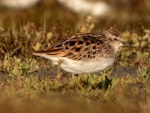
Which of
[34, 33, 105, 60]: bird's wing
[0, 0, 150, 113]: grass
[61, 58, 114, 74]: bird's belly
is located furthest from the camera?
[34, 33, 105, 60]: bird's wing

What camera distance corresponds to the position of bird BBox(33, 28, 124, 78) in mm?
7863

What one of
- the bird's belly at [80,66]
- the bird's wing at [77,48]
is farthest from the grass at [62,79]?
the bird's wing at [77,48]

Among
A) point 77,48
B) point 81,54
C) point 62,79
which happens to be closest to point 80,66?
point 81,54

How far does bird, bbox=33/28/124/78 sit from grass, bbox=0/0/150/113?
0.16 m

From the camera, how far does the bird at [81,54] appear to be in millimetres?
7863

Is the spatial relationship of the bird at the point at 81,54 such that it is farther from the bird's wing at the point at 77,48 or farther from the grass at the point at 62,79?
the grass at the point at 62,79

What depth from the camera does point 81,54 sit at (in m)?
8.01

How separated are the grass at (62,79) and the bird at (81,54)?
16 centimetres

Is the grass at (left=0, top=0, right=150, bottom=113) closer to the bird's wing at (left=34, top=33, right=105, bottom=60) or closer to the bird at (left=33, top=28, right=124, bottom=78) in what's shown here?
the bird at (left=33, top=28, right=124, bottom=78)

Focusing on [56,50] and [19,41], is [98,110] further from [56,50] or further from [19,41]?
[19,41]

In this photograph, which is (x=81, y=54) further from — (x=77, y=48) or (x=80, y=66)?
(x=80, y=66)

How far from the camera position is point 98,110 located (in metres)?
5.60

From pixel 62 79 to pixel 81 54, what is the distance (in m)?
0.59

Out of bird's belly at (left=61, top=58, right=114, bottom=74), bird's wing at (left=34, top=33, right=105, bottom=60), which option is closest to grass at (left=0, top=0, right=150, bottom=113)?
bird's belly at (left=61, top=58, right=114, bottom=74)
